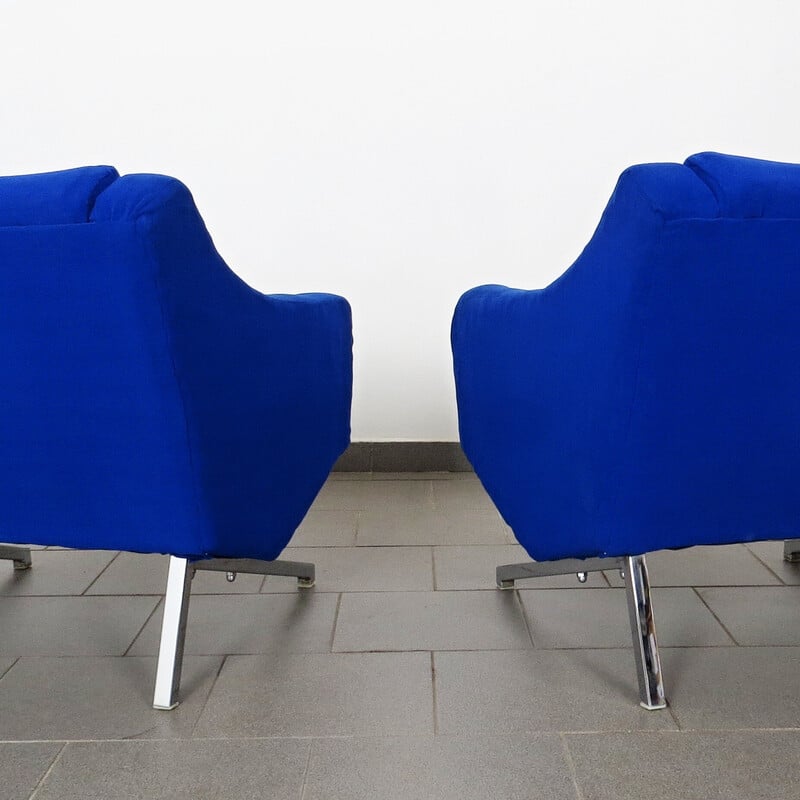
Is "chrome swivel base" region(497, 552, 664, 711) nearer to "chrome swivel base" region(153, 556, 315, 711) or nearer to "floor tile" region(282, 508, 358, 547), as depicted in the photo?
"chrome swivel base" region(153, 556, 315, 711)

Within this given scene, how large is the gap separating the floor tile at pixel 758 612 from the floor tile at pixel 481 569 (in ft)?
0.80

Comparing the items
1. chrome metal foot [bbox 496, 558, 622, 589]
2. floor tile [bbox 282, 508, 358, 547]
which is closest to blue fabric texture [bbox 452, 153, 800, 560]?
chrome metal foot [bbox 496, 558, 622, 589]

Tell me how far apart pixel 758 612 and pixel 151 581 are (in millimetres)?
1286

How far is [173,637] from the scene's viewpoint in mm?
1380

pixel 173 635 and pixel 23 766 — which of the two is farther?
pixel 173 635

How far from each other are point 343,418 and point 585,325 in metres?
0.81

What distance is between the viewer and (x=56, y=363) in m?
1.23

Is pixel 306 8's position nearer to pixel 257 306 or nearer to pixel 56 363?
pixel 257 306

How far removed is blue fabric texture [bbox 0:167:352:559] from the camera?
115cm

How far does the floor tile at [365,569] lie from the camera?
1898mm

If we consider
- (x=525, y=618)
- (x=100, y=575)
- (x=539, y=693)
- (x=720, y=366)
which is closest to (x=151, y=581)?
(x=100, y=575)

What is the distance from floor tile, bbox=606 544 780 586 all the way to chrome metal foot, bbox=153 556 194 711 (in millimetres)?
941

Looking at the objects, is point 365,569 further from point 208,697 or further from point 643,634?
point 643,634

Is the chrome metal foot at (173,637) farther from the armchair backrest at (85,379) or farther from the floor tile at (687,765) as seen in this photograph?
the floor tile at (687,765)
